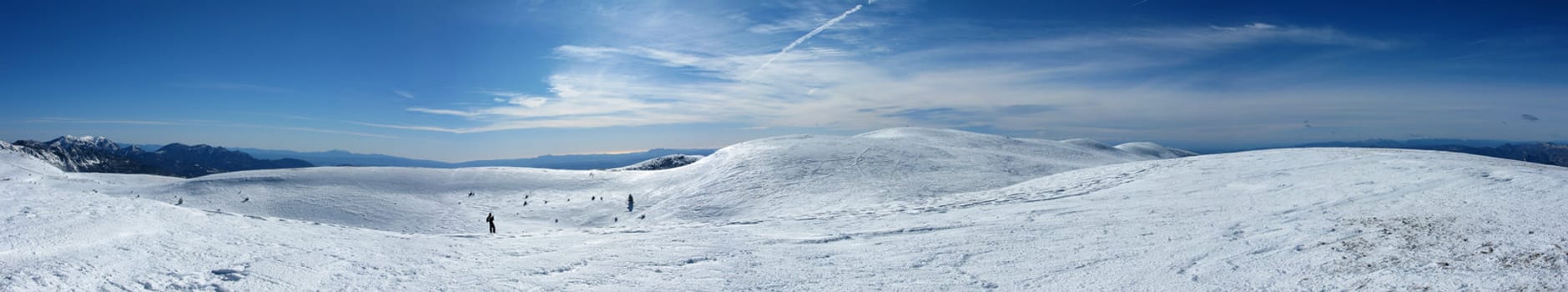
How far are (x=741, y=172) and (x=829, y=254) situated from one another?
88.5 ft

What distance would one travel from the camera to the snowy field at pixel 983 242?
11094 millimetres

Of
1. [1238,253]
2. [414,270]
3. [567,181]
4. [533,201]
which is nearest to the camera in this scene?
[1238,253]

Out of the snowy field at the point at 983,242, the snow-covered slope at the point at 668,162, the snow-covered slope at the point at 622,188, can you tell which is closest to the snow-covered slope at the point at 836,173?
the snow-covered slope at the point at 622,188

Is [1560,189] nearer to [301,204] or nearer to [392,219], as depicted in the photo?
[392,219]

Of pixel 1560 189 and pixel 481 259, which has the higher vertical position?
pixel 1560 189

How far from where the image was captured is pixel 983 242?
1606 centimetres

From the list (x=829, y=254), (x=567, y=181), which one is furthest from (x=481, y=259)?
(x=567, y=181)

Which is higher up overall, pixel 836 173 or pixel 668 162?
pixel 668 162

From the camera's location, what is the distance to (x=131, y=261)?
38.9ft

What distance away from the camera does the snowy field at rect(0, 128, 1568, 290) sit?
36.4 feet

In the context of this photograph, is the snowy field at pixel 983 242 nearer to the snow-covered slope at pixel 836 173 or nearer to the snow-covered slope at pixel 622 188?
the snow-covered slope at pixel 836 173

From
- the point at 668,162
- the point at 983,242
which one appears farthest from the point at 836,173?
the point at 668,162

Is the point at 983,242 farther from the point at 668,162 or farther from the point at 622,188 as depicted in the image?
the point at 668,162

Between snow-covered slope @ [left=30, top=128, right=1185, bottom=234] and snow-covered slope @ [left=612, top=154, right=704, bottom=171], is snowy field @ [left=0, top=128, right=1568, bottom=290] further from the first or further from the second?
snow-covered slope @ [left=612, top=154, right=704, bottom=171]
